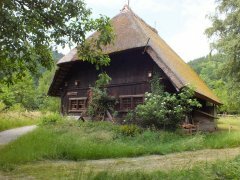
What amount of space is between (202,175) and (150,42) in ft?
41.4

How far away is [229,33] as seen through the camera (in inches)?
897

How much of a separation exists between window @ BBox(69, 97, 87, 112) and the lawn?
4.30 metres

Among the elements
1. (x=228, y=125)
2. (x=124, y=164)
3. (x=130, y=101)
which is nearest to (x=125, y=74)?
(x=130, y=101)

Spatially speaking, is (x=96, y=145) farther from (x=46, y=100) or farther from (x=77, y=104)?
(x=46, y=100)

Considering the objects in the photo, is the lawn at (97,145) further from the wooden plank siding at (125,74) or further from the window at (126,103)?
the wooden plank siding at (125,74)

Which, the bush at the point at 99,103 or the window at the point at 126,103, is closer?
the window at the point at 126,103

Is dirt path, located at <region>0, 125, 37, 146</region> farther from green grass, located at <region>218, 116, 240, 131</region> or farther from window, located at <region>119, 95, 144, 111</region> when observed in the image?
green grass, located at <region>218, 116, 240, 131</region>

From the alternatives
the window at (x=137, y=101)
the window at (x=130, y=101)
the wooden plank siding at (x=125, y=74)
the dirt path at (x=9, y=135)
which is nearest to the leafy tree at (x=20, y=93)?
the dirt path at (x=9, y=135)

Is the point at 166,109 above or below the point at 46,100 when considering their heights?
below

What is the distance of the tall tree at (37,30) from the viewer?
687cm

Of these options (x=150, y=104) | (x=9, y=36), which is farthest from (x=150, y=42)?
(x=9, y=36)

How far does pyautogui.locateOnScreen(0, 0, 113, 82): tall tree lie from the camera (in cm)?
687

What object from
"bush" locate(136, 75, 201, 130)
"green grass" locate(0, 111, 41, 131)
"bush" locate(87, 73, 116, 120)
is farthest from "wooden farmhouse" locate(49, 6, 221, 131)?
"green grass" locate(0, 111, 41, 131)

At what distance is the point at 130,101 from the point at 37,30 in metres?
12.0
